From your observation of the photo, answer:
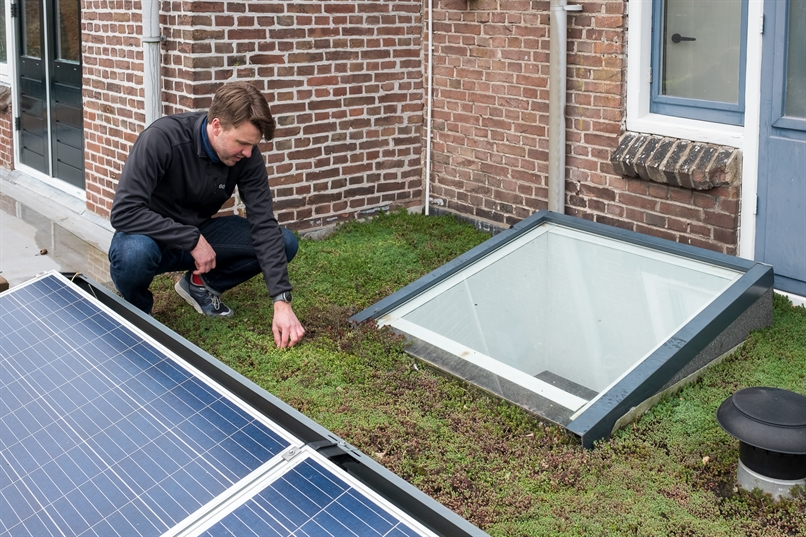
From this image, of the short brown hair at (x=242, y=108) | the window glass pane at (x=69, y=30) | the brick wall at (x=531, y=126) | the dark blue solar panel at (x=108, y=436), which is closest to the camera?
the dark blue solar panel at (x=108, y=436)

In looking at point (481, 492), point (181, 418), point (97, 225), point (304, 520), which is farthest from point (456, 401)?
point (97, 225)

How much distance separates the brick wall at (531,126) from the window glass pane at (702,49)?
0.27m

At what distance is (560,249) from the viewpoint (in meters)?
4.78

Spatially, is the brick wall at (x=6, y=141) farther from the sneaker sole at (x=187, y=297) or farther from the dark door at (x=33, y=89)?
the sneaker sole at (x=187, y=297)

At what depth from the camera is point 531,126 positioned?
6043mm

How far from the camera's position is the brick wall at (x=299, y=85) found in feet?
19.2

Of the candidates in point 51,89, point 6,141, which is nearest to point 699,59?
point 51,89

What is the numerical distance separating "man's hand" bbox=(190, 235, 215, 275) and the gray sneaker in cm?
61

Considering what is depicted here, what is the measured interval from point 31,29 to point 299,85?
381 centimetres

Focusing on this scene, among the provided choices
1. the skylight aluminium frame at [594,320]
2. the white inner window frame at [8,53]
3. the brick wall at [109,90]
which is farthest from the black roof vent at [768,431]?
the white inner window frame at [8,53]

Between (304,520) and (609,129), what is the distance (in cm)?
408

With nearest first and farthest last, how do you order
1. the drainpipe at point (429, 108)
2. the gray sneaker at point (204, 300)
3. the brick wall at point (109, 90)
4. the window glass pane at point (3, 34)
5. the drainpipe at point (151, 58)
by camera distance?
the gray sneaker at point (204, 300) → the drainpipe at point (151, 58) → the brick wall at point (109, 90) → the drainpipe at point (429, 108) → the window glass pane at point (3, 34)

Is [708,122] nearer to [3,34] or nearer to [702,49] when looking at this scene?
[702,49]

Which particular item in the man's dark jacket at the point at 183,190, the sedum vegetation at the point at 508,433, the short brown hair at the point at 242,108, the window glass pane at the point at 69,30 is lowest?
the sedum vegetation at the point at 508,433
